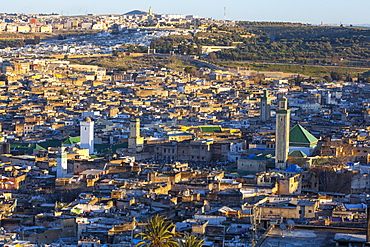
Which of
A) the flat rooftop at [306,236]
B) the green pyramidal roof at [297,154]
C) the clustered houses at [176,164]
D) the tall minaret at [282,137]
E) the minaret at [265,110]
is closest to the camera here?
the flat rooftop at [306,236]

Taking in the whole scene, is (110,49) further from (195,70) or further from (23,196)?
(23,196)

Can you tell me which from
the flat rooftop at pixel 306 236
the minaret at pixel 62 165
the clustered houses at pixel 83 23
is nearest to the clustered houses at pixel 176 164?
the minaret at pixel 62 165

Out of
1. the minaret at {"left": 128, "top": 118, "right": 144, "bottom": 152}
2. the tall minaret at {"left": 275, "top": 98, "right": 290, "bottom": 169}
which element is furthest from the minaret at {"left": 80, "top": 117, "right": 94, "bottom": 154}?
the tall minaret at {"left": 275, "top": 98, "right": 290, "bottom": 169}

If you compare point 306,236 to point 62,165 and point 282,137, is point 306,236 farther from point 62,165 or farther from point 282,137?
point 282,137

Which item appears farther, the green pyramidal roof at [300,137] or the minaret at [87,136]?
the minaret at [87,136]

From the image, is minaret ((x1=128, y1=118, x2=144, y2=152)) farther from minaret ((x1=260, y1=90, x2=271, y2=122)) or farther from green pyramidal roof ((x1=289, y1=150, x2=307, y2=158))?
minaret ((x1=260, y1=90, x2=271, y2=122))

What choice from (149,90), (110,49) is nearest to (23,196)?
(149,90)

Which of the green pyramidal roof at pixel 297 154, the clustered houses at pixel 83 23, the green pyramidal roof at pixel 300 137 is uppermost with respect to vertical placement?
the clustered houses at pixel 83 23

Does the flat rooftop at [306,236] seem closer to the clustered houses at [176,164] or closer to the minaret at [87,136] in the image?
the clustered houses at [176,164]
